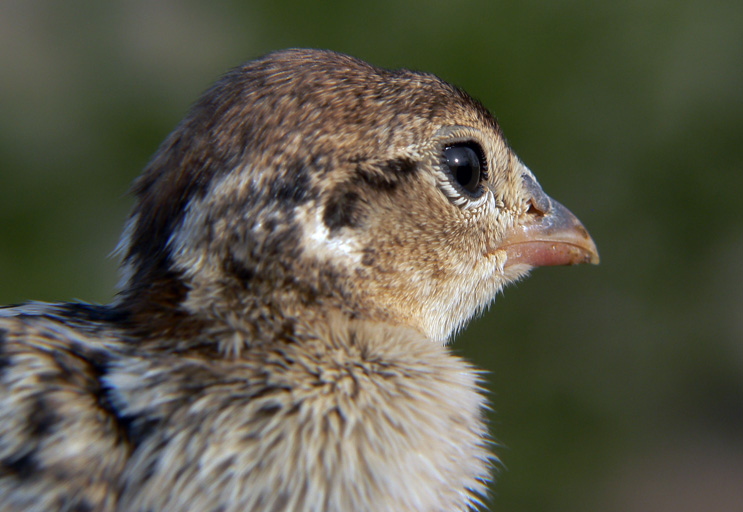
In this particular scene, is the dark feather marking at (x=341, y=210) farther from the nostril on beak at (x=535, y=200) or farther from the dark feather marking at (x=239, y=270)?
the nostril on beak at (x=535, y=200)

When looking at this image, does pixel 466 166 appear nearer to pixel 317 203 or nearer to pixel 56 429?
pixel 317 203

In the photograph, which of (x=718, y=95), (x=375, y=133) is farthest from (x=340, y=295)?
(x=718, y=95)

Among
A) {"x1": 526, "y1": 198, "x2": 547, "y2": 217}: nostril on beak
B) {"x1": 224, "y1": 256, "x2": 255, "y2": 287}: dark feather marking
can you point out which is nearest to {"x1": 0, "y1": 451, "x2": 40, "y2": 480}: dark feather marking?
{"x1": 224, "y1": 256, "x2": 255, "y2": 287}: dark feather marking

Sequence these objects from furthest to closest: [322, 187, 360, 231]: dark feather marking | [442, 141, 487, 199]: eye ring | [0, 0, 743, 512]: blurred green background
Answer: [0, 0, 743, 512]: blurred green background → [442, 141, 487, 199]: eye ring → [322, 187, 360, 231]: dark feather marking

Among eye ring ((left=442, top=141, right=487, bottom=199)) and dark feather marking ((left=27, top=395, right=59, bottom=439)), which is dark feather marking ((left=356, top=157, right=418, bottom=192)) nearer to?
eye ring ((left=442, top=141, right=487, bottom=199))

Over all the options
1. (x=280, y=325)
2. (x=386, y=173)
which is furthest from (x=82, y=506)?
(x=386, y=173)

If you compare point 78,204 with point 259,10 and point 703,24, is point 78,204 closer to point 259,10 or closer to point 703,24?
point 259,10
